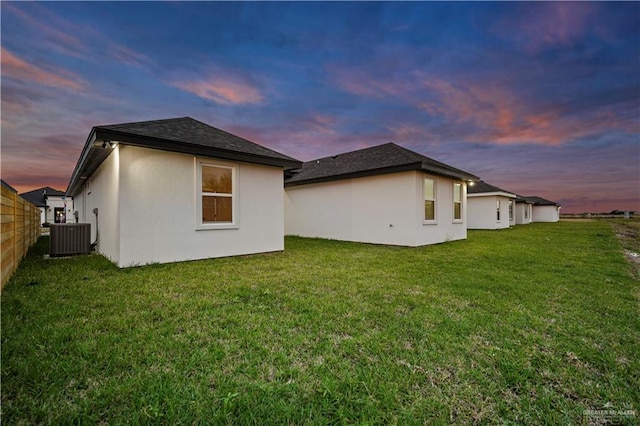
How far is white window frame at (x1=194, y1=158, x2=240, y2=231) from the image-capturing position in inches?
254

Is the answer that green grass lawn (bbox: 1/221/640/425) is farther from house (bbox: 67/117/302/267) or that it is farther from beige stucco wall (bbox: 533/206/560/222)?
beige stucco wall (bbox: 533/206/560/222)

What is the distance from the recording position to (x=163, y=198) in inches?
237

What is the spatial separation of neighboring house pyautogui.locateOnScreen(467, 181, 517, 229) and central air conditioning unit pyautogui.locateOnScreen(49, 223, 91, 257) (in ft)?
76.7

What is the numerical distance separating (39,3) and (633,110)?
21.6 meters

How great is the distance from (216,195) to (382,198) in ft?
20.0

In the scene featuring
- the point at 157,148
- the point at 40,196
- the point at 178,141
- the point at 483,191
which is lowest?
the point at 157,148

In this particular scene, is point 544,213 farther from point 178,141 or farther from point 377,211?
point 178,141

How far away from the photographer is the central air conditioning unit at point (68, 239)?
6.91 metres

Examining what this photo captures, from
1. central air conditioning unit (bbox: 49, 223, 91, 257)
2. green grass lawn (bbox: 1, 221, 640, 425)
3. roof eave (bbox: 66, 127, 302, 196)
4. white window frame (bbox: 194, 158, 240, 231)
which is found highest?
roof eave (bbox: 66, 127, 302, 196)

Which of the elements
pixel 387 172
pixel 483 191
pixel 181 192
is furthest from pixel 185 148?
pixel 483 191

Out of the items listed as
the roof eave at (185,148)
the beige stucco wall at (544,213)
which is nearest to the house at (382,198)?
the roof eave at (185,148)

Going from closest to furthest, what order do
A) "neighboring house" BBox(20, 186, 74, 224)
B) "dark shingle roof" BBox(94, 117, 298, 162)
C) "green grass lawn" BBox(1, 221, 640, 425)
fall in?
"green grass lawn" BBox(1, 221, 640, 425) → "dark shingle roof" BBox(94, 117, 298, 162) → "neighboring house" BBox(20, 186, 74, 224)

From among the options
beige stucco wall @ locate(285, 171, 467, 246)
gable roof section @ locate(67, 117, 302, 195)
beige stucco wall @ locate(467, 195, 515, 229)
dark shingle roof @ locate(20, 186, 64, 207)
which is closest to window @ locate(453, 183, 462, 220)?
beige stucco wall @ locate(285, 171, 467, 246)

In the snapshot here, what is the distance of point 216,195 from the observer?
6891 mm
